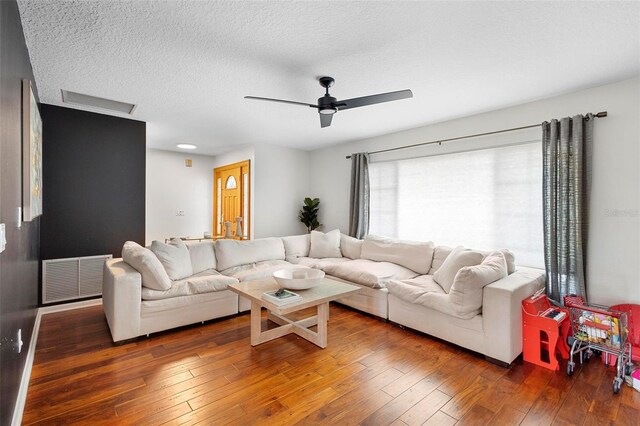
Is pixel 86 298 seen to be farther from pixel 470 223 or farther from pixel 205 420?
pixel 470 223

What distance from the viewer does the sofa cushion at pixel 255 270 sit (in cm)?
365

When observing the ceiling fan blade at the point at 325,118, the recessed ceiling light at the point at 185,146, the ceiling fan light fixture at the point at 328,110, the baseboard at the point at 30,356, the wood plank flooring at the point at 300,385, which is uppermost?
the recessed ceiling light at the point at 185,146

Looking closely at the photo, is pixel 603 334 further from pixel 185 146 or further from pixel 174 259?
pixel 185 146

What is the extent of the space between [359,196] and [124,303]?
355 centimetres

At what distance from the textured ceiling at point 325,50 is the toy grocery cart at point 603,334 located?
2.03 meters

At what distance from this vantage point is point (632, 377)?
215cm

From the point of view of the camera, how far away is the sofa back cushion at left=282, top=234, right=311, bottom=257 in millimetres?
4824

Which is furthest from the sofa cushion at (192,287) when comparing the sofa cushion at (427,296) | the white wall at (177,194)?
the white wall at (177,194)

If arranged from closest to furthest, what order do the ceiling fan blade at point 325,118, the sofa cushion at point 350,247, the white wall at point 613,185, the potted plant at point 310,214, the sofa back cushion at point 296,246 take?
the white wall at point 613,185
the ceiling fan blade at point 325,118
the sofa cushion at point 350,247
the sofa back cushion at point 296,246
the potted plant at point 310,214

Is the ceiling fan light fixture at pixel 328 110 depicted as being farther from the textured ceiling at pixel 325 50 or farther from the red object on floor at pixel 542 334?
the red object on floor at pixel 542 334

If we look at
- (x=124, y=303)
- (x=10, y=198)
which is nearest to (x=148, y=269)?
(x=124, y=303)

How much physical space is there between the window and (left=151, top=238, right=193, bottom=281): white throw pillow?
9.67 feet

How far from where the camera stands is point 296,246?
16.1ft

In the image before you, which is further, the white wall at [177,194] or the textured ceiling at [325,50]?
the white wall at [177,194]
